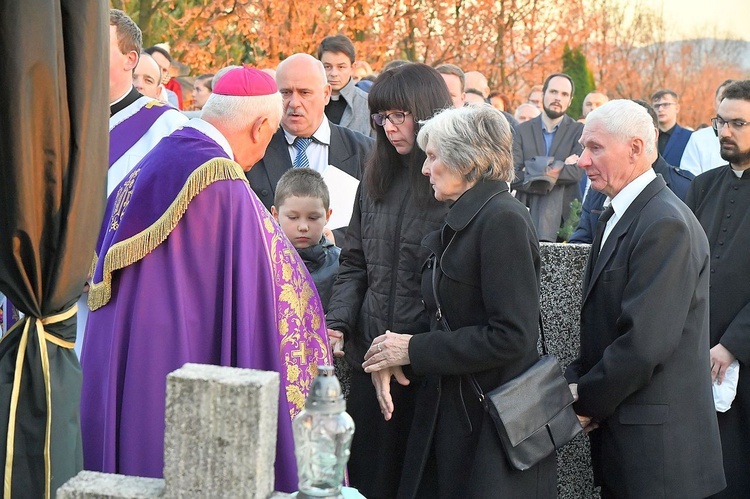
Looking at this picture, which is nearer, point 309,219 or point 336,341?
point 336,341

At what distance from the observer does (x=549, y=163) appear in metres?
8.75

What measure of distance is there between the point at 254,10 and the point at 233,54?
8.21 ft

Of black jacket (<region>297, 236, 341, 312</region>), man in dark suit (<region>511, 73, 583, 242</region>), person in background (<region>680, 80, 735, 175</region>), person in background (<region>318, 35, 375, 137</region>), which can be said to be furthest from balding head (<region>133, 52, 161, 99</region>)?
person in background (<region>680, 80, 735, 175</region>)

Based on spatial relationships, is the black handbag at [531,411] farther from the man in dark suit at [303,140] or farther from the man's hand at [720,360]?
the man in dark suit at [303,140]

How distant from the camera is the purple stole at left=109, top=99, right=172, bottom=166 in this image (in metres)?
4.99

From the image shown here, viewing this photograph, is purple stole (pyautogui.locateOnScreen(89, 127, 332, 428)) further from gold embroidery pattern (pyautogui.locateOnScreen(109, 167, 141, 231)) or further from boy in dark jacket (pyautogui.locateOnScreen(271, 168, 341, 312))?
boy in dark jacket (pyautogui.locateOnScreen(271, 168, 341, 312))

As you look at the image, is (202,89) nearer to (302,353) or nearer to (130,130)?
(130,130)

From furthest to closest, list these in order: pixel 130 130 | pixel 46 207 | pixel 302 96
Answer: pixel 302 96, pixel 130 130, pixel 46 207

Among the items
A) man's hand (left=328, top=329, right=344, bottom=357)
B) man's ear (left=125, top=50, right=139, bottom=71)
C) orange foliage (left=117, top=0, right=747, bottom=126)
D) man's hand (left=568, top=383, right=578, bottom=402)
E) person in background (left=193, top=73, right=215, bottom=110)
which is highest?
orange foliage (left=117, top=0, right=747, bottom=126)

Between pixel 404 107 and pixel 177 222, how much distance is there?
104cm

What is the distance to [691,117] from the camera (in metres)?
44.9

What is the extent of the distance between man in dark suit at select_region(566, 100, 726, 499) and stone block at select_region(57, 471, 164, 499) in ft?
6.96

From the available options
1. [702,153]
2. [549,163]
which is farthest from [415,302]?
[702,153]

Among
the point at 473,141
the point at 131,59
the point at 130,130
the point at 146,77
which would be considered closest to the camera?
the point at 473,141
